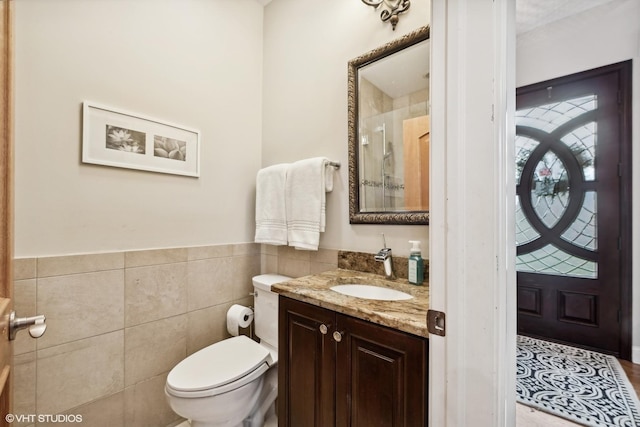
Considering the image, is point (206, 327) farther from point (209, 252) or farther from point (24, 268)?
point (24, 268)

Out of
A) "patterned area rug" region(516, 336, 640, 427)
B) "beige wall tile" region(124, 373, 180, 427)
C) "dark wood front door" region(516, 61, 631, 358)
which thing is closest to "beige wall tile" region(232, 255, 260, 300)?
"beige wall tile" region(124, 373, 180, 427)

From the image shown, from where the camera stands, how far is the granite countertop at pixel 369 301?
78 cm

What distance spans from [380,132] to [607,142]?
1.94m

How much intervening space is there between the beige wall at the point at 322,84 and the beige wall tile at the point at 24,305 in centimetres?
135

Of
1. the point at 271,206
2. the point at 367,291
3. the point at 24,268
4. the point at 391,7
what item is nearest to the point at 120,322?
the point at 24,268

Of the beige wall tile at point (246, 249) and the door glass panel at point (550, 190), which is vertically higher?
the door glass panel at point (550, 190)

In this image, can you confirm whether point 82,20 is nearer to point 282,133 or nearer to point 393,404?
point 282,133

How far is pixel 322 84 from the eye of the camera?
1646mm

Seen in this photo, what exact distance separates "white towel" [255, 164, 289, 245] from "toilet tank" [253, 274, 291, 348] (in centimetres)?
26

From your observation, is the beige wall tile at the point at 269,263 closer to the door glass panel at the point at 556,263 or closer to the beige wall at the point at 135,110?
the beige wall at the point at 135,110

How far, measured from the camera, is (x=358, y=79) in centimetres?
147

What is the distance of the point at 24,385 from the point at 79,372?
173 mm

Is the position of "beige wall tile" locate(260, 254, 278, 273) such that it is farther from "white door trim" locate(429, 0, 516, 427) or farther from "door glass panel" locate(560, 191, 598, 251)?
"door glass panel" locate(560, 191, 598, 251)

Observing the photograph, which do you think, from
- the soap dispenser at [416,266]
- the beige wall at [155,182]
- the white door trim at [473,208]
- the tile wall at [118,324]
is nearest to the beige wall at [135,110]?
the beige wall at [155,182]
